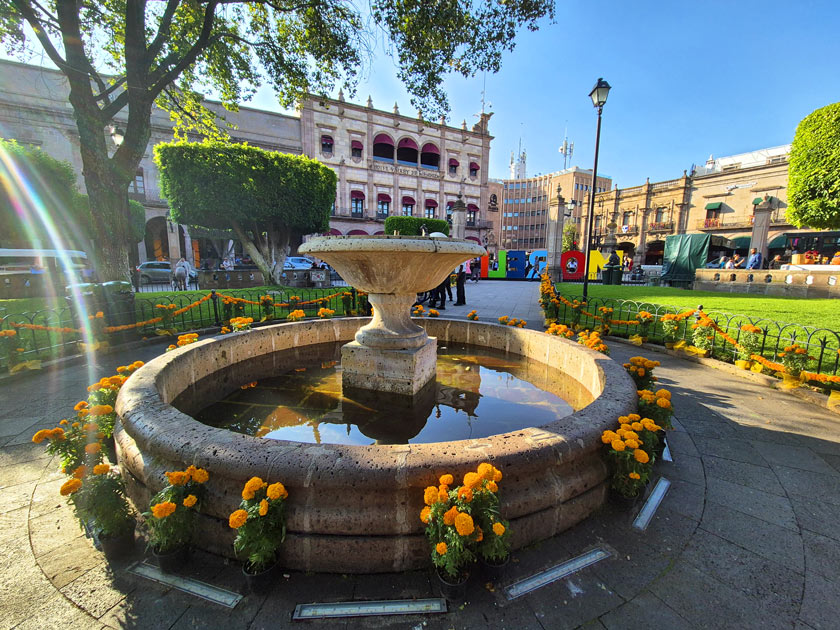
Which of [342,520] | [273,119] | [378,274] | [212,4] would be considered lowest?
[342,520]

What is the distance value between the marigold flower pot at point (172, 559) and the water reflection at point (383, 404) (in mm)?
1179

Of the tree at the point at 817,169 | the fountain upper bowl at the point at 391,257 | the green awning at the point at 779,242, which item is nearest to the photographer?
the fountain upper bowl at the point at 391,257

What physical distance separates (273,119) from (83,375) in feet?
108

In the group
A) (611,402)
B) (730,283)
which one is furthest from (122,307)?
(730,283)

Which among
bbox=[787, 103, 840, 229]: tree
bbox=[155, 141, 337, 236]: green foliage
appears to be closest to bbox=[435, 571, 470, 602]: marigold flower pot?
bbox=[155, 141, 337, 236]: green foliage

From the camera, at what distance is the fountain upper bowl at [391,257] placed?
3463 millimetres

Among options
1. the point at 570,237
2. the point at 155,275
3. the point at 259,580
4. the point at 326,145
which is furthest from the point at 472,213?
the point at 259,580

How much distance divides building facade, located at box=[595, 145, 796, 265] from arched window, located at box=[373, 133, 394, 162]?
2341 centimetres

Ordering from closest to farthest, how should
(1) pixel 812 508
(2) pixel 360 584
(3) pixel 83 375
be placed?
1. (2) pixel 360 584
2. (1) pixel 812 508
3. (3) pixel 83 375

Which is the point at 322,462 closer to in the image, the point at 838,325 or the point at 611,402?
the point at 611,402

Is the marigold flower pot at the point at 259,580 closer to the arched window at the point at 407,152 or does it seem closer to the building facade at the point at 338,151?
the building facade at the point at 338,151

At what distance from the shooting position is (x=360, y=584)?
1755 mm

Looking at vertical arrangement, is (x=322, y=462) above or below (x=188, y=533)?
above

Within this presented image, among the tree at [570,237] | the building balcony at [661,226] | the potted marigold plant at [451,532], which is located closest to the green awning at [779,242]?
the building balcony at [661,226]
